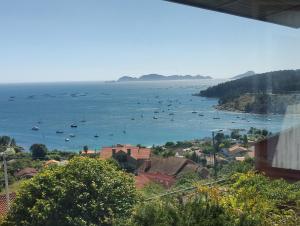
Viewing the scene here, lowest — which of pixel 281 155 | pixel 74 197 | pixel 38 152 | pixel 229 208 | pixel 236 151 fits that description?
pixel 38 152

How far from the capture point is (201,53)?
9.50 metres

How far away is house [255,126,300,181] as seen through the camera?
2.41m

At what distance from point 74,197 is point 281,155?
168cm

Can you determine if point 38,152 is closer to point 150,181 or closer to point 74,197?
point 150,181

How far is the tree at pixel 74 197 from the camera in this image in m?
3.14

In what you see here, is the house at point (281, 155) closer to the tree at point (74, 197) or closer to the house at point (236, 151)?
the tree at point (74, 197)

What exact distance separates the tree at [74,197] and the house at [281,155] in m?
1.05

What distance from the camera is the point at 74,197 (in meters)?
3.31

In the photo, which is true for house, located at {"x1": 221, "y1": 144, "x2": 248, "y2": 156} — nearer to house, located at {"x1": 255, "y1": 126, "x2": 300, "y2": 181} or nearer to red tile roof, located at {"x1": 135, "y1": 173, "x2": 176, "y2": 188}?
red tile roof, located at {"x1": 135, "y1": 173, "x2": 176, "y2": 188}

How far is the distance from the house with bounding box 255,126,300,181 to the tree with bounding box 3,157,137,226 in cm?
105

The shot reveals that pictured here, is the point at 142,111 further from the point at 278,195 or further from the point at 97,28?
the point at 278,195

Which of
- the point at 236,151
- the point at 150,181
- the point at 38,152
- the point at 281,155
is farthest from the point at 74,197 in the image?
the point at 38,152

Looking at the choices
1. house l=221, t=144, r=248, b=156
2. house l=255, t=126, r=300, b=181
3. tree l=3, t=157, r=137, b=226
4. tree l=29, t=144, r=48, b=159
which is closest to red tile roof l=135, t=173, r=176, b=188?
tree l=3, t=157, r=137, b=226

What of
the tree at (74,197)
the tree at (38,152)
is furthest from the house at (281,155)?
the tree at (38,152)
